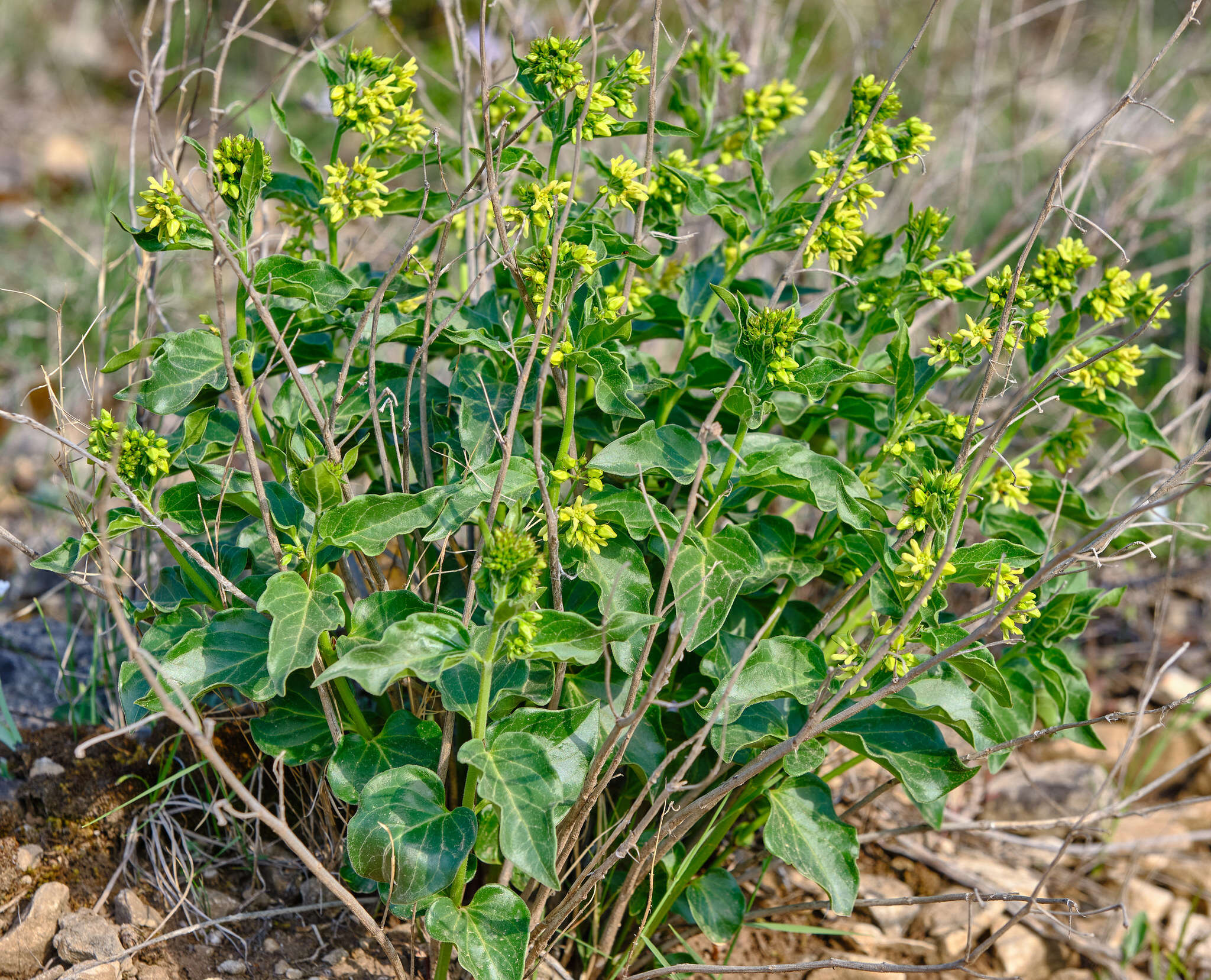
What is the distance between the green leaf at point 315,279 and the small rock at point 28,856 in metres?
1.07

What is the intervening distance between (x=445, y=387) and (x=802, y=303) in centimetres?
88

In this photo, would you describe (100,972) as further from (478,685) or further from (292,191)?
(292,191)

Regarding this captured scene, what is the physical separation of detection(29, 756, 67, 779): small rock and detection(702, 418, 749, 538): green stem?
1.32m

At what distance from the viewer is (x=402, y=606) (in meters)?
1.45

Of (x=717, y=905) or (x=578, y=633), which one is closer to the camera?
(x=578, y=633)

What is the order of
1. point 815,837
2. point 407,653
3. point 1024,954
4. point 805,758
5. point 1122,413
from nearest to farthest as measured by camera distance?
point 407,653 < point 805,758 < point 815,837 < point 1122,413 < point 1024,954

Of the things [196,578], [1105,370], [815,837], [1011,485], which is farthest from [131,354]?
[1105,370]

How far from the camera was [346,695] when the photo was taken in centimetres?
152

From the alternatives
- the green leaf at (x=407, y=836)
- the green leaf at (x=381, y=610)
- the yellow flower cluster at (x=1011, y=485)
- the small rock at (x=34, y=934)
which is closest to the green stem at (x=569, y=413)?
the green leaf at (x=381, y=610)

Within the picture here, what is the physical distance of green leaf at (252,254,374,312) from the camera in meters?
1.53

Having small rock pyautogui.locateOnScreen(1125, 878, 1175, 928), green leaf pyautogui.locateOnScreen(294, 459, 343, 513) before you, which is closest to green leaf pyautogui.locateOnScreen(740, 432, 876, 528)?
green leaf pyautogui.locateOnScreen(294, 459, 343, 513)

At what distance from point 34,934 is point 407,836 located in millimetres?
762

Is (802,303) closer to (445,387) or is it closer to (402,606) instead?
(445,387)

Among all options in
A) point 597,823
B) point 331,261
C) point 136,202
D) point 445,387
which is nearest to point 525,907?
point 597,823
